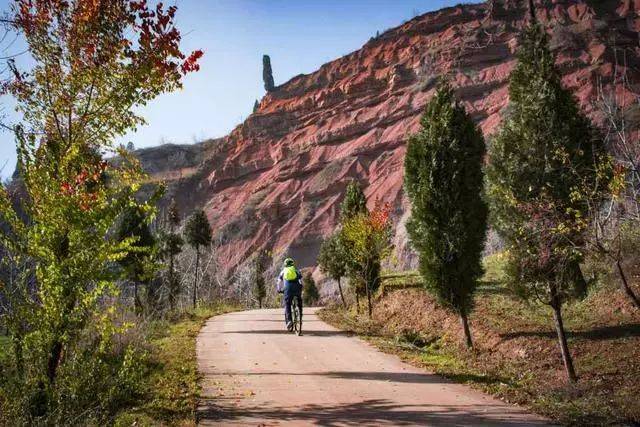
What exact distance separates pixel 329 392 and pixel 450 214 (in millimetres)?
7461

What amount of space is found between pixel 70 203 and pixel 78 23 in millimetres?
3642

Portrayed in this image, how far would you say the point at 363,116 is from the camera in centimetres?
7038

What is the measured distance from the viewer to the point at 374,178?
6150cm

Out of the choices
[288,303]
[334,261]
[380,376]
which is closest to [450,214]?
[288,303]

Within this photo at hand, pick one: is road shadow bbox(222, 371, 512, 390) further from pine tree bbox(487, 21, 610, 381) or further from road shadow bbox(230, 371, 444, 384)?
pine tree bbox(487, 21, 610, 381)

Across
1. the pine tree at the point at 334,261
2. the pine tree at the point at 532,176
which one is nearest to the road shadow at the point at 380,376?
the pine tree at the point at 532,176

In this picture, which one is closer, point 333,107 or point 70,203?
point 70,203

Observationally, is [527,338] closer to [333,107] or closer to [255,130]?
[333,107]

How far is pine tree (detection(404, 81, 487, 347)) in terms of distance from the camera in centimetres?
1295

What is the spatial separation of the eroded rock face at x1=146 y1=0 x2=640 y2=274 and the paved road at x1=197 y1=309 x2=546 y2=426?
36.4m

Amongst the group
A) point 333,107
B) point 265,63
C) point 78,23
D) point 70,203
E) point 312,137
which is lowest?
point 70,203

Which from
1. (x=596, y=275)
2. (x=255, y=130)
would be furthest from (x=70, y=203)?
(x=255, y=130)

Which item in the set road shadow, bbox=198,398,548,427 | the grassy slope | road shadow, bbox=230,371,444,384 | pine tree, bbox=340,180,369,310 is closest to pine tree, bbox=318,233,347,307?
pine tree, bbox=340,180,369,310

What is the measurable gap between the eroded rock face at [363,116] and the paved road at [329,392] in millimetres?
36430
